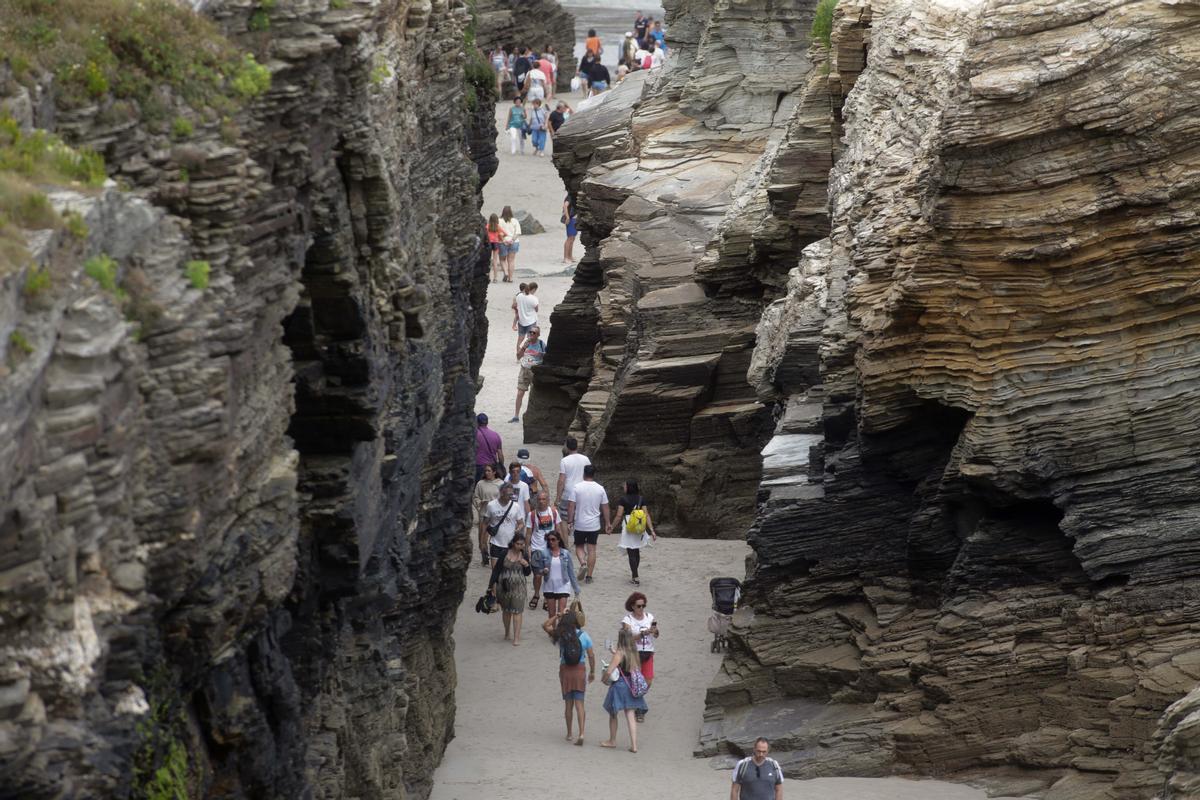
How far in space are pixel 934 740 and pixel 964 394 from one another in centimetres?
440

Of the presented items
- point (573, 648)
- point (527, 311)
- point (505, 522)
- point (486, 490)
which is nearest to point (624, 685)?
point (573, 648)

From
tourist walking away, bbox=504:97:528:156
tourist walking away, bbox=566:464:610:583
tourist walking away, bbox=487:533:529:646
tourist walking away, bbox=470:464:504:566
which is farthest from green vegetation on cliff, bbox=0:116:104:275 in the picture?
tourist walking away, bbox=504:97:528:156

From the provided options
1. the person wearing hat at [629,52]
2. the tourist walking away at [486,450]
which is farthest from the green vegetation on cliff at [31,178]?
the person wearing hat at [629,52]

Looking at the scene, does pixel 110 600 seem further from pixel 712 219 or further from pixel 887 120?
pixel 712 219

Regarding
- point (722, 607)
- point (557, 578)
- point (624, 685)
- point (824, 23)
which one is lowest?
point (624, 685)

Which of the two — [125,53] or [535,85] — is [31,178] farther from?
[535,85]

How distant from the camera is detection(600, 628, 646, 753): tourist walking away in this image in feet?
77.5

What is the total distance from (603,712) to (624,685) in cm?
201

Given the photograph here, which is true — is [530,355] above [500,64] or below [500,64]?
below

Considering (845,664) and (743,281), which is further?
(743,281)

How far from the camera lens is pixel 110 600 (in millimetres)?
10906

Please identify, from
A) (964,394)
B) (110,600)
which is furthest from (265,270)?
(964,394)

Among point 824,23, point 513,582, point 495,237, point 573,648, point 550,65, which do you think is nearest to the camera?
point 573,648

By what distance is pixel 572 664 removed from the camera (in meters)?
23.7
